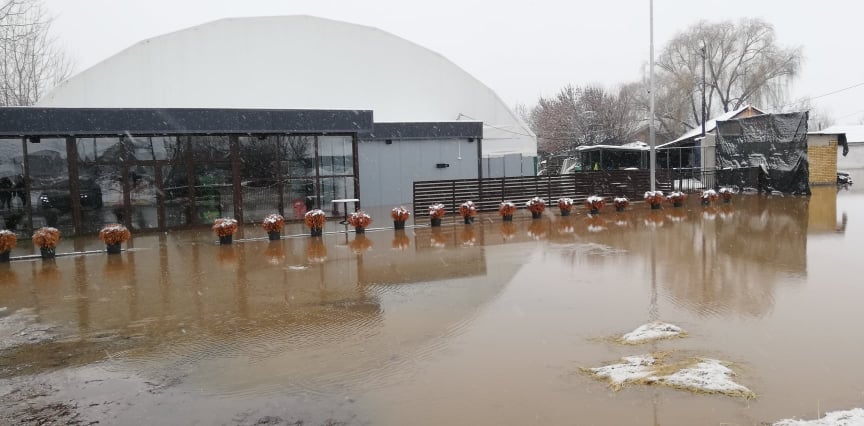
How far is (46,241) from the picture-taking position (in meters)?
14.0

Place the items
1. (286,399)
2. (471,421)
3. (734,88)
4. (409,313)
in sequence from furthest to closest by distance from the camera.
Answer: (734,88)
(409,313)
(286,399)
(471,421)

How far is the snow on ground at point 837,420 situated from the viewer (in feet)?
14.6

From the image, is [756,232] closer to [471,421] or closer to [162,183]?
[471,421]

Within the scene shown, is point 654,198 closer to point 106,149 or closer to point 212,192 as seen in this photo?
point 212,192

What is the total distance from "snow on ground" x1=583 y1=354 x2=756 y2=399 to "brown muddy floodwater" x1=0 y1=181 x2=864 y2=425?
0.16 metres

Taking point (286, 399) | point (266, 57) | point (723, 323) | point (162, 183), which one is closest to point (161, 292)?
point (286, 399)

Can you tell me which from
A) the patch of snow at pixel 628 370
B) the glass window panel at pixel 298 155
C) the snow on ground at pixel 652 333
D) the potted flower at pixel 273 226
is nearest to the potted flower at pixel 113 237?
the potted flower at pixel 273 226

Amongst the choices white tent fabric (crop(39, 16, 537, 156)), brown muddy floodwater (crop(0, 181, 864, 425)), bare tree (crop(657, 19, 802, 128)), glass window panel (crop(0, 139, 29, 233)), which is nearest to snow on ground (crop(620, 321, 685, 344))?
brown muddy floodwater (crop(0, 181, 864, 425))

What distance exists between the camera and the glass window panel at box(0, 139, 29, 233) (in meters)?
18.0

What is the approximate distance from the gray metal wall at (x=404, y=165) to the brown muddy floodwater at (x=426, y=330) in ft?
42.5

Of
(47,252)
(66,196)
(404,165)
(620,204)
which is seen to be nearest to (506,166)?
(404,165)

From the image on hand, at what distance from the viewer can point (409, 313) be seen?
8.20 m

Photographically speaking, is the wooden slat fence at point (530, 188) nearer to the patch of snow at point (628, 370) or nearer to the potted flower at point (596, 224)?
the potted flower at point (596, 224)

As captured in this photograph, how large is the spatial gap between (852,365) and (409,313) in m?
4.74
